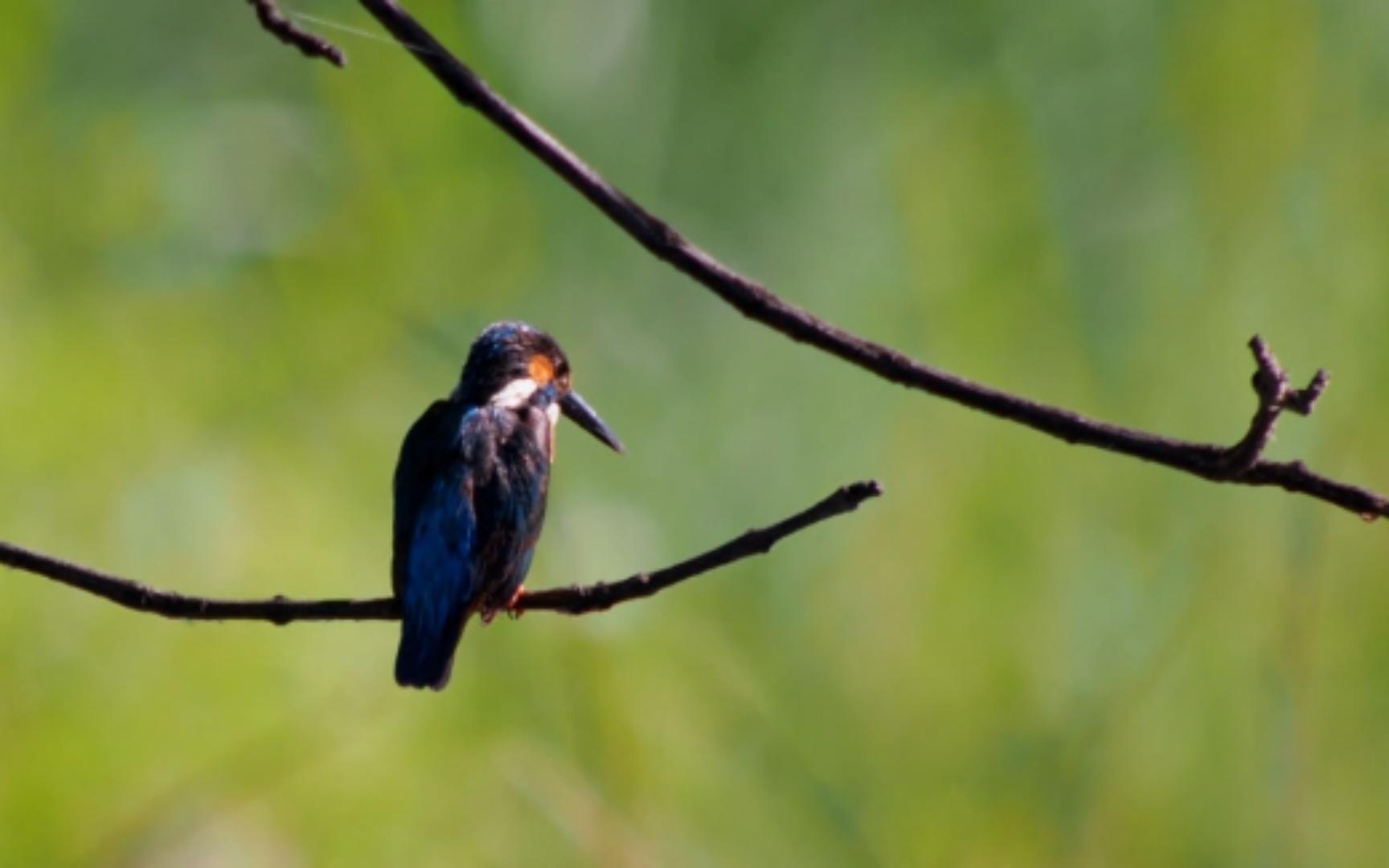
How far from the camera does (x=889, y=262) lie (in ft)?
8.43

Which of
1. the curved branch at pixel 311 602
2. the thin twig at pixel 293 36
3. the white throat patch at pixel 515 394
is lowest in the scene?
the curved branch at pixel 311 602

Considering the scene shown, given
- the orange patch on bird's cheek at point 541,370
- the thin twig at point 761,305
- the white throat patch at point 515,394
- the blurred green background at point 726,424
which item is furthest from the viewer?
the blurred green background at point 726,424

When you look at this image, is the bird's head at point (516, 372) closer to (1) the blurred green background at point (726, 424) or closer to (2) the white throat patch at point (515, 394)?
(2) the white throat patch at point (515, 394)

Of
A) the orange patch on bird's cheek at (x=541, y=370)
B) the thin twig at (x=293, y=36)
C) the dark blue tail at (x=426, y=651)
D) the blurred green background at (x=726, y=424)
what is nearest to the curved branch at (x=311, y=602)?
the dark blue tail at (x=426, y=651)

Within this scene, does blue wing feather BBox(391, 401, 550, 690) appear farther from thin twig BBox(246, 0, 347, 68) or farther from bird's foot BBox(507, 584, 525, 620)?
thin twig BBox(246, 0, 347, 68)

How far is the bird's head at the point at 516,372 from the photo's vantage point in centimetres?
200

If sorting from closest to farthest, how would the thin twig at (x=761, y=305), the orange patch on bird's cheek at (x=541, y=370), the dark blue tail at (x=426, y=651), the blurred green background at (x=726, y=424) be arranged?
the thin twig at (x=761, y=305)
the dark blue tail at (x=426, y=651)
the orange patch on bird's cheek at (x=541, y=370)
the blurred green background at (x=726, y=424)

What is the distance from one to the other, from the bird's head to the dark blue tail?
0.38 m

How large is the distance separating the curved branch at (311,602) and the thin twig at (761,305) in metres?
0.26

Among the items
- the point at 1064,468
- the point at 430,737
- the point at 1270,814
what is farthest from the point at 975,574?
the point at 430,737

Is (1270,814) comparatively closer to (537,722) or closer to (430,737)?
(537,722)

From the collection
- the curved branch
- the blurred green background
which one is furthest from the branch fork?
the blurred green background

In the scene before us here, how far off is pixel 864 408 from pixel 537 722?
695 mm

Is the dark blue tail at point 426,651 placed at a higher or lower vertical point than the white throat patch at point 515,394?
lower
